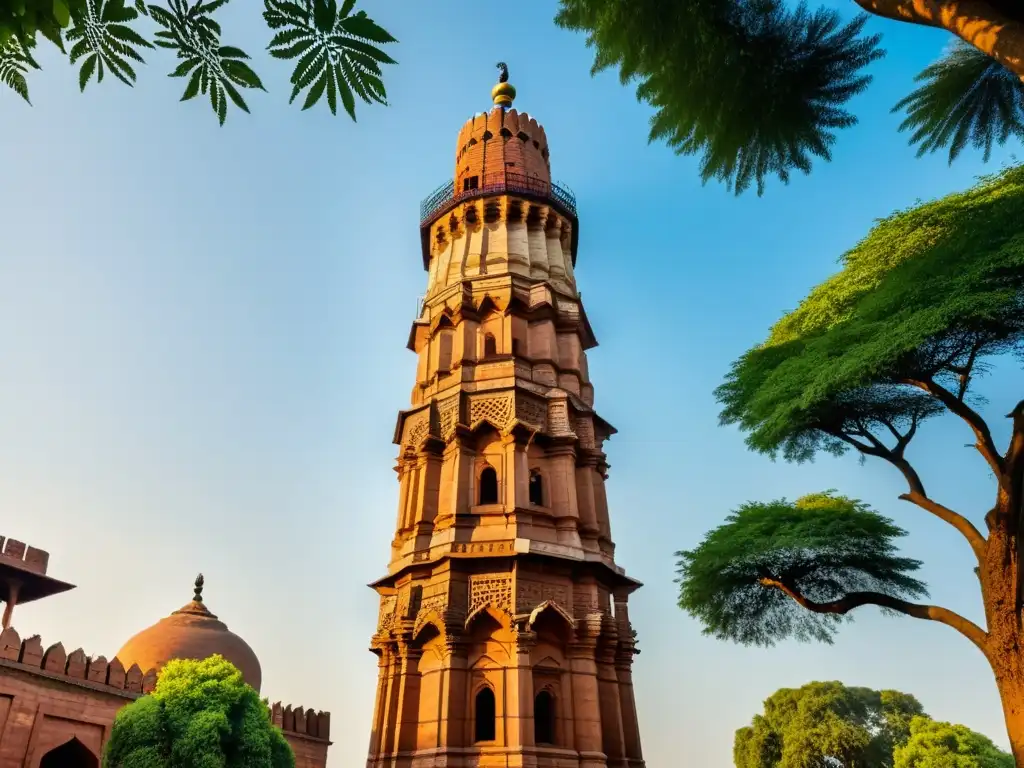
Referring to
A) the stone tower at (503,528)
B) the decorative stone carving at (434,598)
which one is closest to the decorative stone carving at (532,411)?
the stone tower at (503,528)

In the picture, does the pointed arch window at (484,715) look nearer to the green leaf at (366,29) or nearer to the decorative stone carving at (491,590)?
the decorative stone carving at (491,590)

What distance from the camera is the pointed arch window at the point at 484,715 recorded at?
1673 centimetres

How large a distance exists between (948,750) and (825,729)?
9.22 metres

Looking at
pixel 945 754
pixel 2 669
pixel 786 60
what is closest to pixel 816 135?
pixel 786 60

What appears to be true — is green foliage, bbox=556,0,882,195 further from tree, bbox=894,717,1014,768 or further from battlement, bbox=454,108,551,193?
tree, bbox=894,717,1014,768

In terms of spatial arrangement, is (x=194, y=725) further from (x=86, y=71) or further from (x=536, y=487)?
(x=86, y=71)

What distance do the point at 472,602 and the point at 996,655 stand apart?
35.9ft

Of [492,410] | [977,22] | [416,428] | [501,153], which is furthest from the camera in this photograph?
[501,153]

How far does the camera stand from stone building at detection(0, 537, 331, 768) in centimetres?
1516

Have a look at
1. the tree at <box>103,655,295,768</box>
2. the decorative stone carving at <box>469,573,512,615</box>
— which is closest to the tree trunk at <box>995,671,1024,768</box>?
the decorative stone carving at <box>469,573,512,615</box>

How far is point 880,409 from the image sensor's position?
13.7 m

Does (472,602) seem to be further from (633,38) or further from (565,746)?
(633,38)

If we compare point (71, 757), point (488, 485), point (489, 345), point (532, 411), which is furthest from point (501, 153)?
point (71, 757)

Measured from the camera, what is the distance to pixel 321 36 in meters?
2.60
